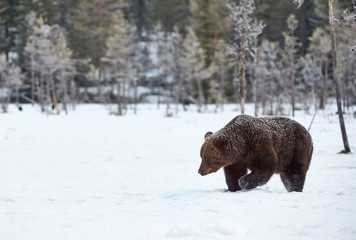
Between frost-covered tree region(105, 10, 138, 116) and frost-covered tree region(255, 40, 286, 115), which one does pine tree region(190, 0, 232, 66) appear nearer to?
frost-covered tree region(255, 40, 286, 115)

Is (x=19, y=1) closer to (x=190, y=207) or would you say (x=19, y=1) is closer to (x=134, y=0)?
(x=134, y=0)

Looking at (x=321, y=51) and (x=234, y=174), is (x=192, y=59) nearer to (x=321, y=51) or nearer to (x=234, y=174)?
(x=321, y=51)

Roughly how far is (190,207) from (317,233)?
2.04 metres

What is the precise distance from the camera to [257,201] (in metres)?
5.32

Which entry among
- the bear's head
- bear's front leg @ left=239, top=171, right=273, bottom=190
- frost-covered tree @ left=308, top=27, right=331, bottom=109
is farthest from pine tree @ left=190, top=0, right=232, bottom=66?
bear's front leg @ left=239, top=171, right=273, bottom=190

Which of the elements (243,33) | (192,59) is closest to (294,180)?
(243,33)

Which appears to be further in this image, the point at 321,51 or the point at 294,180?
the point at 321,51

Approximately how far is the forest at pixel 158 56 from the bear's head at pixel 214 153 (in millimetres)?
30848

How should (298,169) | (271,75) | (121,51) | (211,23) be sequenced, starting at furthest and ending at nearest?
(211,23) < (121,51) < (271,75) < (298,169)

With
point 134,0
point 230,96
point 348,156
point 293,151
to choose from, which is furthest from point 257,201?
point 134,0

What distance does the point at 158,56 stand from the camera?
49.9m

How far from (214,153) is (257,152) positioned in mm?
652

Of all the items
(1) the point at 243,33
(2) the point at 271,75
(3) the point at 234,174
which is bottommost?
(3) the point at 234,174

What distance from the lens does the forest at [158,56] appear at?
1526 inches
